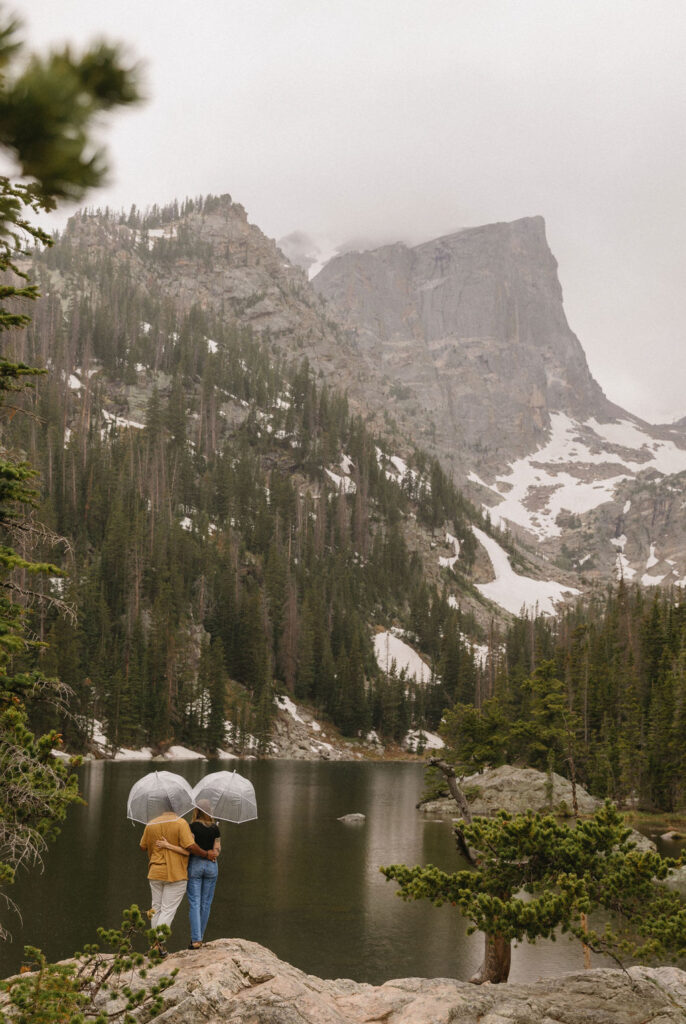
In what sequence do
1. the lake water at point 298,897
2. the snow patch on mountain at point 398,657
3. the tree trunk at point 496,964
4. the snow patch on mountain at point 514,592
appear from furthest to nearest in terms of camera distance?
the snow patch on mountain at point 514,592 < the snow patch on mountain at point 398,657 < the lake water at point 298,897 < the tree trunk at point 496,964

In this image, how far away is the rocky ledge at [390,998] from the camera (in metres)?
9.81

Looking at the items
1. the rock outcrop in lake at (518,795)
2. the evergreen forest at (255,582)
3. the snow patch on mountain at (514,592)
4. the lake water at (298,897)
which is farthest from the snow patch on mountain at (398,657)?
the lake water at (298,897)

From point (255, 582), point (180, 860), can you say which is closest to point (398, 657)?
point (255, 582)

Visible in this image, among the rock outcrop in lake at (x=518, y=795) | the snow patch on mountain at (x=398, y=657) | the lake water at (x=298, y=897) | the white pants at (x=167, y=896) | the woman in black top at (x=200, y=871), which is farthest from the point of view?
the snow patch on mountain at (x=398, y=657)

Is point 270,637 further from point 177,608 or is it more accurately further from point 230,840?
point 230,840

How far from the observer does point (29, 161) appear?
501cm

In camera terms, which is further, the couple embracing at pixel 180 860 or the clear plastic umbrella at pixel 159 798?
the clear plastic umbrella at pixel 159 798

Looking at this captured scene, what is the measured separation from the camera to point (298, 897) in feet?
92.3

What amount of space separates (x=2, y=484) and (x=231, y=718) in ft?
280

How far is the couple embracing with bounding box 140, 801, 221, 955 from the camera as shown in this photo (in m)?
10.9

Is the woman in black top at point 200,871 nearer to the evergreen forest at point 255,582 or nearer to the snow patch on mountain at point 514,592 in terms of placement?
the evergreen forest at point 255,582

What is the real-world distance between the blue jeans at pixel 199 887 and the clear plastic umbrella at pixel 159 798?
2.56 feet

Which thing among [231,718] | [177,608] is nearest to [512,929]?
[231,718]

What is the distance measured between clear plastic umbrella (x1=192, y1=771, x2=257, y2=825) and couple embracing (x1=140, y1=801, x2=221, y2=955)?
3.0 inches
